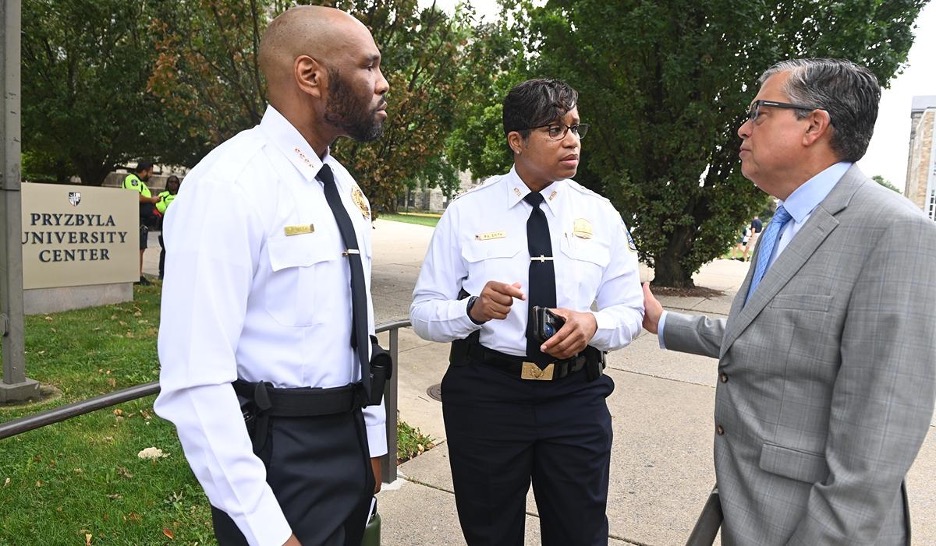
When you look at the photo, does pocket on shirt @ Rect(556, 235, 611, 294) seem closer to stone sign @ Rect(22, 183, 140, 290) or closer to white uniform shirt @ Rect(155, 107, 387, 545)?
white uniform shirt @ Rect(155, 107, 387, 545)

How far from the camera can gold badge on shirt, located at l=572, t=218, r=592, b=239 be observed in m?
2.55

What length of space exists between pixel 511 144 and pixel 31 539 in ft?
9.35

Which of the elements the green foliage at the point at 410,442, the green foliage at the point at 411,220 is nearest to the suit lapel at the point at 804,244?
the green foliage at the point at 410,442

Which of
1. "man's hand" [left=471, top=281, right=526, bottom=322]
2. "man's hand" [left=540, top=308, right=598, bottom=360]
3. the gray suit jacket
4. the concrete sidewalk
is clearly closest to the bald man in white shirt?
"man's hand" [left=471, top=281, right=526, bottom=322]

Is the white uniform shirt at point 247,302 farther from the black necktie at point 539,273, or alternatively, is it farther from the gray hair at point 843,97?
the gray hair at point 843,97

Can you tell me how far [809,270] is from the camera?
1666mm

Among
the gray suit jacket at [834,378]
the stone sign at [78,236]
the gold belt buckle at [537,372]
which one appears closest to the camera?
the gray suit jacket at [834,378]

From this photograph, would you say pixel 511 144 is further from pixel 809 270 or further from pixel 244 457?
pixel 244 457

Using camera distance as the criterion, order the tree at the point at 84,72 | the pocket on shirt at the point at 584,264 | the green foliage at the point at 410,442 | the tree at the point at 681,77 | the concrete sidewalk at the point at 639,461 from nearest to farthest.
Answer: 1. the pocket on shirt at the point at 584,264
2. the concrete sidewalk at the point at 639,461
3. the green foliage at the point at 410,442
4. the tree at the point at 681,77
5. the tree at the point at 84,72

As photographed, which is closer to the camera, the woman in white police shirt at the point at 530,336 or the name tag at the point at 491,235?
the woman in white police shirt at the point at 530,336

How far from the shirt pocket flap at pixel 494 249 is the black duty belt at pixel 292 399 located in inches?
38.5

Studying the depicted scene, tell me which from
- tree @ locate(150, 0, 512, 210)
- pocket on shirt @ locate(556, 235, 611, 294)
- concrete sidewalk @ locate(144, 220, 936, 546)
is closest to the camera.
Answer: pocket on shirt @ locate(556, 235, 611, 294)

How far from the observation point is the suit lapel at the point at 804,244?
66.1 inches

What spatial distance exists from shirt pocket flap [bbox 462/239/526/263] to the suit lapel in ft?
3.04
